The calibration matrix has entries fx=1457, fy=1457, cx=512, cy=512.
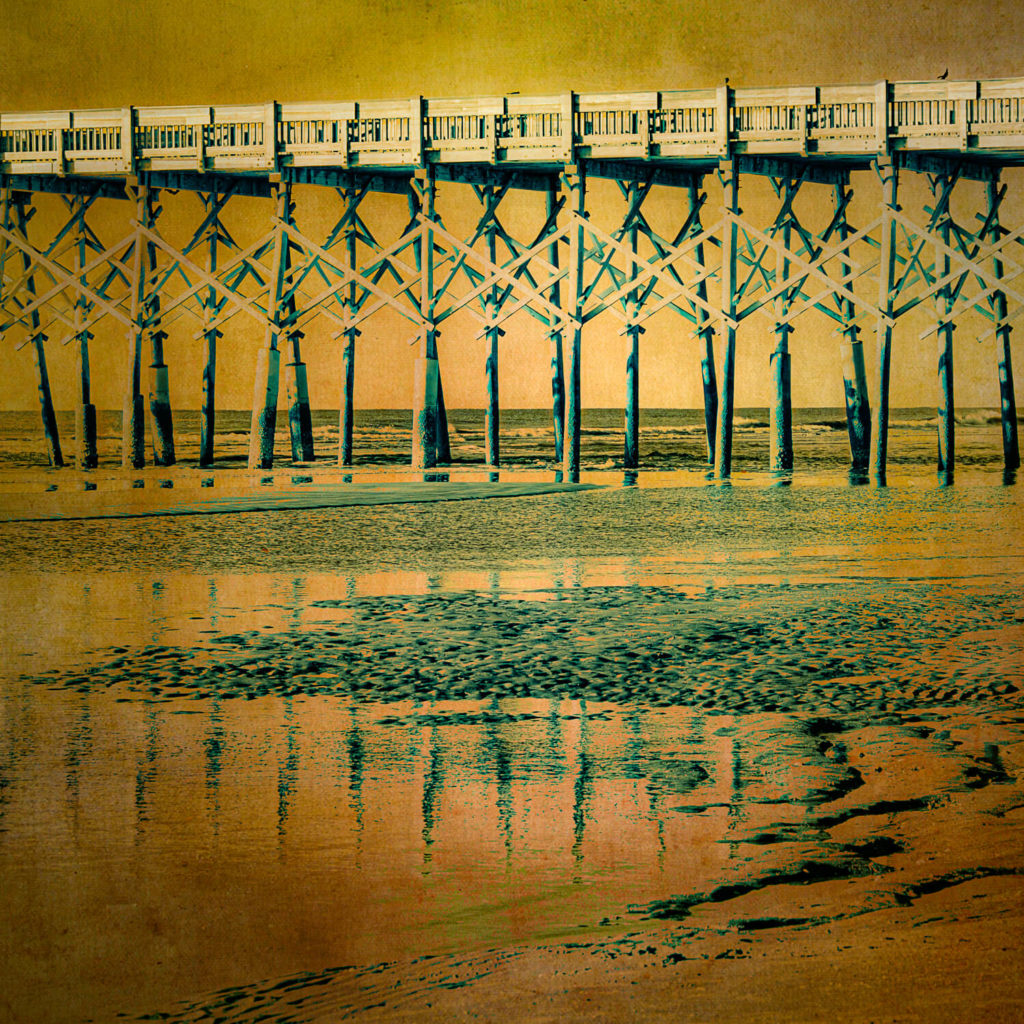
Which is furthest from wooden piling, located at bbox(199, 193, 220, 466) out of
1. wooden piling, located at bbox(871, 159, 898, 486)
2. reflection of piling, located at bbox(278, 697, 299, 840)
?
reflection of piling, located at bbox(278, 697, 299, 840)

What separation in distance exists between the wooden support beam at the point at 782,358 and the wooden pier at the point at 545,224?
0.17 ft

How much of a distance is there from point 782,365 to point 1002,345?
13.1 ft

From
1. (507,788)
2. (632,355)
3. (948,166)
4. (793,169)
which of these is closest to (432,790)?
(507,788)

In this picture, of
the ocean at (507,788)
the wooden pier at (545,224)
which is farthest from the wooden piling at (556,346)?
the ocean at (507,788)

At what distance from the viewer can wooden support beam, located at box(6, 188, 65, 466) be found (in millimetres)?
27812

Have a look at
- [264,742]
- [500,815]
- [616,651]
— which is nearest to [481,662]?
[616,651]

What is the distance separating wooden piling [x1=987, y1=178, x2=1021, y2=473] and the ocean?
1213 cm

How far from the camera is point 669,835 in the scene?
5461mm

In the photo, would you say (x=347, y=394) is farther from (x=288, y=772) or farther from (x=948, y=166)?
(x=288, y=772)

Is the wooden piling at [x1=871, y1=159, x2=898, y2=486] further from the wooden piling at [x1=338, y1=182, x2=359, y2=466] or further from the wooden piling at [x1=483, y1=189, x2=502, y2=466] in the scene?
the wooden piling at [x1=338, y1=182, x2=359, y2=466]

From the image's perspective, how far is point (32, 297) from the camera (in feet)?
94.4

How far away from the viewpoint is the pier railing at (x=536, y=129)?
66.7 ft

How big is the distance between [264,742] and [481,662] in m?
2.23

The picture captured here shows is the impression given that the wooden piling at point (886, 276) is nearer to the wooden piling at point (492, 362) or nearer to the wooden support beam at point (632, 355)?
the wooden support beam at point (632, 355)
